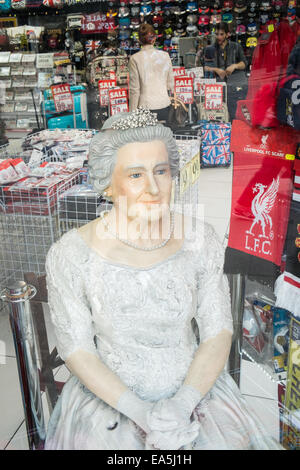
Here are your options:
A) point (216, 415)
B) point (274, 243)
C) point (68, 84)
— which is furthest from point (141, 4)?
point (216, 415)

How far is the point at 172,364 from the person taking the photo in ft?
3.65

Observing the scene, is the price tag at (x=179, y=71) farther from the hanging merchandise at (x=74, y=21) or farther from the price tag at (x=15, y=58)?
the price tag at (x=15, y=58)

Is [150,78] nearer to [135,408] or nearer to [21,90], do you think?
[21,90]

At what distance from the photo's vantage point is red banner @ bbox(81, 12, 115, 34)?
1720mm

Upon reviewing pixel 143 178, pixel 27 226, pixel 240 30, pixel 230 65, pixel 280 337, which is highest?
pixel 240 30

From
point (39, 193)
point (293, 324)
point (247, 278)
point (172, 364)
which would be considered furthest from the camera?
point (39, 193)

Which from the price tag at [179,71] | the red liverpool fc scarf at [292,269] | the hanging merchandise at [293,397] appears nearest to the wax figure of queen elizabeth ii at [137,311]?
the hanging merchandise at [293,397]

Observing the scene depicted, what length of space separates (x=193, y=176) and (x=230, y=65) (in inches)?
20.4

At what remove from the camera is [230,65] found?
1.80 metres

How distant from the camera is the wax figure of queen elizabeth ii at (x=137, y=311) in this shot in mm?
1023

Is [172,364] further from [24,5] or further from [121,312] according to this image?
[24,5]

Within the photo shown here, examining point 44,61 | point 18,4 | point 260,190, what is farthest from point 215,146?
point 18,4

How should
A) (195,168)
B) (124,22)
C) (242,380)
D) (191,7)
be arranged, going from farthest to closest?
(195,168) → (124,22) → (191,7) → (242,380)
